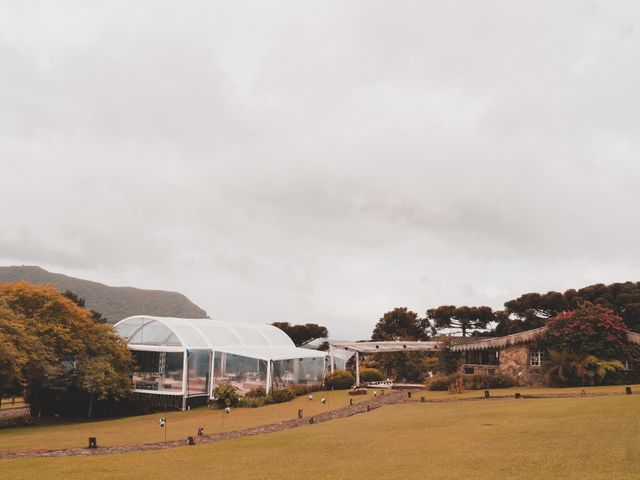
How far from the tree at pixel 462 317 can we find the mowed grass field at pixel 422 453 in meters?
43.6

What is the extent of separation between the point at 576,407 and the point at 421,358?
28.1 meters

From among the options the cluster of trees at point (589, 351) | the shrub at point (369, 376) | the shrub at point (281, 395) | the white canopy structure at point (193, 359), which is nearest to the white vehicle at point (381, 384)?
the shrub at point (369, 376)

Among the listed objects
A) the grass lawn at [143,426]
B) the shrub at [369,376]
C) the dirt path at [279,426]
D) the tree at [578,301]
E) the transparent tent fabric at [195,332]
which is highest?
the tree at [578,301]

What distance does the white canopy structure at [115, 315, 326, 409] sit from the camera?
1305 inches

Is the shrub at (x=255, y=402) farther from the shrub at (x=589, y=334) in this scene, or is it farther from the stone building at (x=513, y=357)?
the shrub at (x=589, y=334)

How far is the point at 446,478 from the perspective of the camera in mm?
11102

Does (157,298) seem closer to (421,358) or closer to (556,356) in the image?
(421,358)

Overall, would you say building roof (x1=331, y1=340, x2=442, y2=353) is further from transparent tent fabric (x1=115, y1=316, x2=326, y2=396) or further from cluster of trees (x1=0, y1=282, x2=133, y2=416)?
cluster of trees (x1=0, y1=282, x2=133, y2=416)

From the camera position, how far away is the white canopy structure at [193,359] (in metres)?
33.2

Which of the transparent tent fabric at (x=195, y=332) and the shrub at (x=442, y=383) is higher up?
the transparent tent fabric at (x=195, y=332)

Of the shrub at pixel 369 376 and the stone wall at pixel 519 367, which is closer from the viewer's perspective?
the stone wall at pixel 519 367

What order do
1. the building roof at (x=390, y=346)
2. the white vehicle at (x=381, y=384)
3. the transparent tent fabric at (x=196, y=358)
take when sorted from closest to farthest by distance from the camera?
the transparent tent fabric at (x=196, y=358) < the building roof at (x=390, y=346) < the white vehicle at (x=381, y=384)

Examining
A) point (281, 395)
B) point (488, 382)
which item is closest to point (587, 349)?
point (488, 382)

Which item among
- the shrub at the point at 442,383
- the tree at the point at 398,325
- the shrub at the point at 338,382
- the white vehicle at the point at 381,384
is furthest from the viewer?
the tree at the point at 398,325
